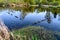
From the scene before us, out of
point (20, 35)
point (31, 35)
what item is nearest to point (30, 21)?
point (31, 35)

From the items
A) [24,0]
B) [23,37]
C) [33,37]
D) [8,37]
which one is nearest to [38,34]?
[33,37]

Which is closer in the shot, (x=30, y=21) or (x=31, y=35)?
(x=31, y=35)

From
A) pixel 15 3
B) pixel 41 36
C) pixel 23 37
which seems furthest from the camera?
pixel 15 3

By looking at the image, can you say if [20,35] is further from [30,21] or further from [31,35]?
[30,21]

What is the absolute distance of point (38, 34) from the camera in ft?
52.3

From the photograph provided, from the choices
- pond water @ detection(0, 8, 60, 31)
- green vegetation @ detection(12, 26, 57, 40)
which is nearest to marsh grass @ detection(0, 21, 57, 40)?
green vegetation @ detection(12, 26, 57, 40)

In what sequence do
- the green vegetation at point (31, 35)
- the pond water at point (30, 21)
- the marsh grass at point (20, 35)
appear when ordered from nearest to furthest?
the marsh grass at point (20, 35) < the green vegetation at point (31, 35) < the pond water at point (30, 21)

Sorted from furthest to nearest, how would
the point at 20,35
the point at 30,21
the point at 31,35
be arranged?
the point at 30,21 < the point at 31,35 < the point at 20,35

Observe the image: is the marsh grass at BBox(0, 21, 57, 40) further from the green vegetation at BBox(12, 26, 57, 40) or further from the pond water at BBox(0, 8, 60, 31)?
the pond water at BBox(0, 8, 60, 31)

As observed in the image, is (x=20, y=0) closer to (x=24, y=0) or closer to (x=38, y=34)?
(x=24, y=0)

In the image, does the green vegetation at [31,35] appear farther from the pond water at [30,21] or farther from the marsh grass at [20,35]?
the pond water at [30,21]

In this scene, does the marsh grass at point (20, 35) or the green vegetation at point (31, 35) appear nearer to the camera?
the marsh grass at point (20, 35)

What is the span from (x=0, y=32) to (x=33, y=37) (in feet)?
15.9

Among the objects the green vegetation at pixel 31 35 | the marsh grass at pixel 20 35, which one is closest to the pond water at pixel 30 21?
the green vegetation at pixel 31 35
